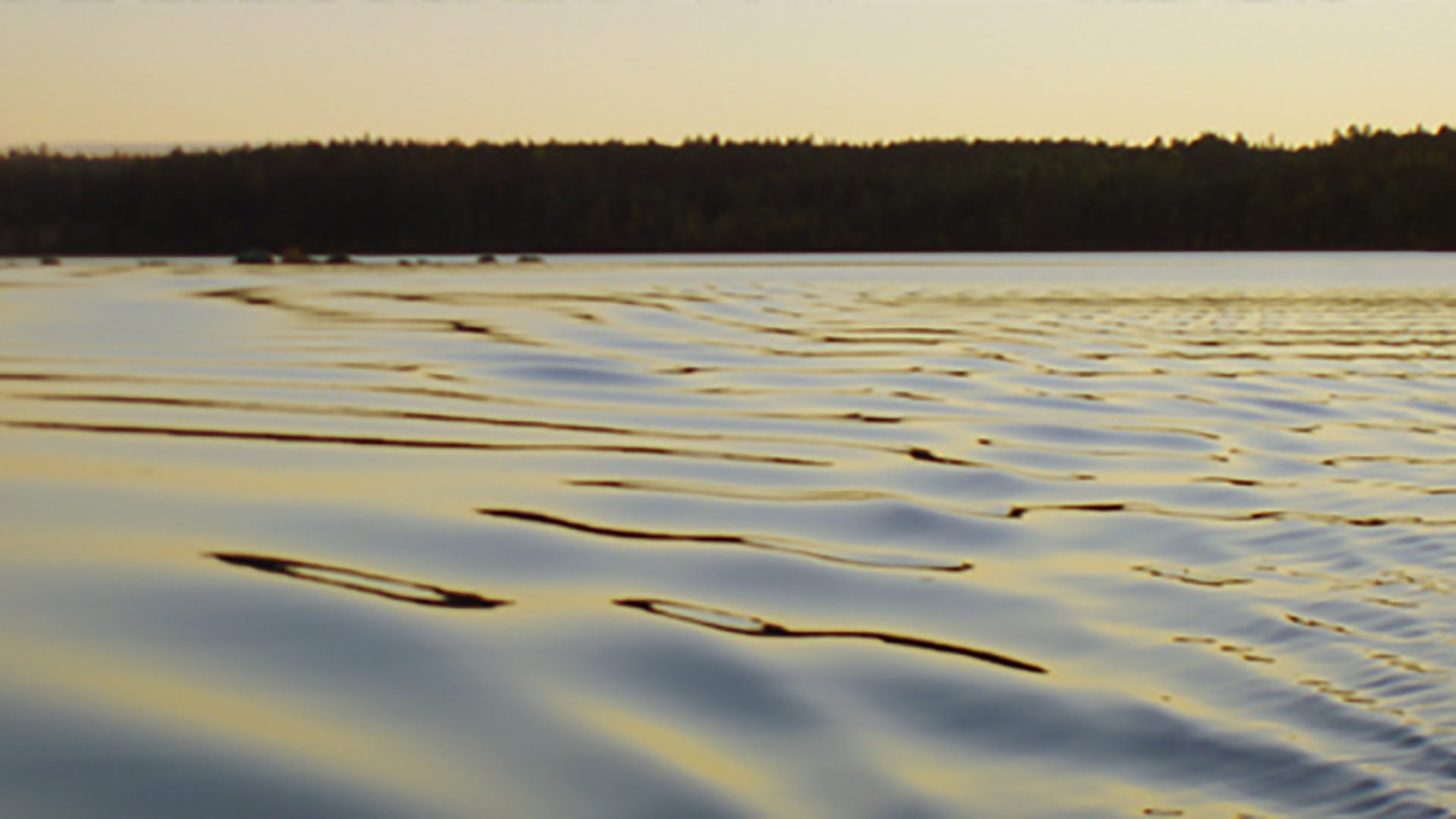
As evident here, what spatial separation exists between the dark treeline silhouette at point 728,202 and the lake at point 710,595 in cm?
9521

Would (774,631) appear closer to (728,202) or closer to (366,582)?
(366,582)

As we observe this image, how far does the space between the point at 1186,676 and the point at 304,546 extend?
3.37 m

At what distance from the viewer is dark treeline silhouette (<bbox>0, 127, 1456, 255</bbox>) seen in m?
105

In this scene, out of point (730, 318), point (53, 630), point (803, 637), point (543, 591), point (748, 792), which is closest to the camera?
point (748, 792)

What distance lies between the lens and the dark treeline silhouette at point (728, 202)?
10531cm

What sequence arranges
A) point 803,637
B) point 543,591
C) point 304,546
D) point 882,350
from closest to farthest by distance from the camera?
1. point 803,637
2. point 543,591
3. point 304,546
4. point 882,350

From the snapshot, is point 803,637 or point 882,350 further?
point 882,350

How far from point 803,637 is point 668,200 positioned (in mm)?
112429

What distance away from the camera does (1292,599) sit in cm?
635

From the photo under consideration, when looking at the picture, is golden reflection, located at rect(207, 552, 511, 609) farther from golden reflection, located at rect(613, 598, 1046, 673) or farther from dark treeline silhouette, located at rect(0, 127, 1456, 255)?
dark treeline silhouette, located at rect(0, 127, 1456, 255)

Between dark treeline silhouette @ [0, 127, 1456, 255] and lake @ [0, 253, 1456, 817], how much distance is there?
9521 centimetres

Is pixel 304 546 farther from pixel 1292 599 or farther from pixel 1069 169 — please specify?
pixel 1069 169

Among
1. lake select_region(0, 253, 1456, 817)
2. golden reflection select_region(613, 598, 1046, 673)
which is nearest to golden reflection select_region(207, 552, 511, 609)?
lake select_region(0, 253, 1456, 817)

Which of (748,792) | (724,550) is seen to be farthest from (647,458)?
(748,792)
